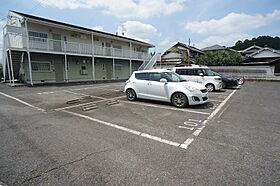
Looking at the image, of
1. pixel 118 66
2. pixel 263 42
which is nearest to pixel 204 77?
pixel 118 66

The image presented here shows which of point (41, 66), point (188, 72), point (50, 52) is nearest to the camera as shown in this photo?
point (188, 72)

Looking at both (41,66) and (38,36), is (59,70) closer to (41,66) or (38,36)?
(41,66)

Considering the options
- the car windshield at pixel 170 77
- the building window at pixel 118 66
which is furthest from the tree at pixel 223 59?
the car windshield at pixel 170 77

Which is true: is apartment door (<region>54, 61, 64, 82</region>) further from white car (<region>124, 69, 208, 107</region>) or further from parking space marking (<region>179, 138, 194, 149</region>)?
parking space marking (<region>179, 138, 194, 149</region>)

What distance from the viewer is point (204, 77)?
11875 millimetres

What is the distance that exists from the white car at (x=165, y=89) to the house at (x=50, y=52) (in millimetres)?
10726

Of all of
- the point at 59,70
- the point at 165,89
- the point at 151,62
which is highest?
the point at 151,62

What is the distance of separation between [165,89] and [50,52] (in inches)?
496

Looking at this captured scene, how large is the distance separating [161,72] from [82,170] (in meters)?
5.58

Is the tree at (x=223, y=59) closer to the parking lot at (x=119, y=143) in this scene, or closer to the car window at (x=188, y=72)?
the car window at (x=188, y=72)

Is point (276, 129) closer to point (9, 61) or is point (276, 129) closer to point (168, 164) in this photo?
point (168, 164)

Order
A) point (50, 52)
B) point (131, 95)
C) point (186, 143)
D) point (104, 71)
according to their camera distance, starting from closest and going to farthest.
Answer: point (186, 143), point (131, 95), point (50, 52), point (104, 71)

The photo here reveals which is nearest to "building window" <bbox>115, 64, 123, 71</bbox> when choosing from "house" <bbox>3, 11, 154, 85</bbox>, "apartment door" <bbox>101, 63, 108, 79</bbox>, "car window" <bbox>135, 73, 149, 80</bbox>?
"house" <bbox>3, 11, 154, 85</bbox>

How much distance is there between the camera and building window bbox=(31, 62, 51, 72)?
51.6 ft
